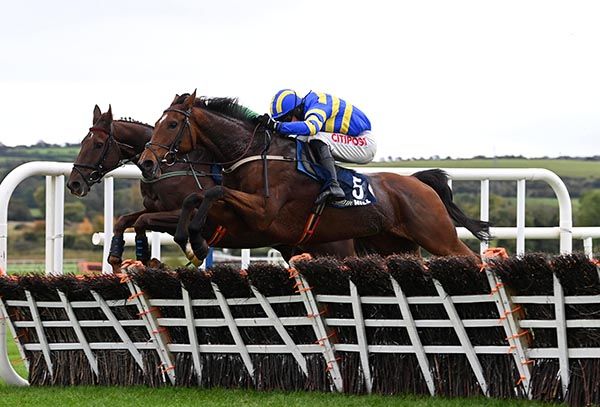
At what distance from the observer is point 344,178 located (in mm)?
8672

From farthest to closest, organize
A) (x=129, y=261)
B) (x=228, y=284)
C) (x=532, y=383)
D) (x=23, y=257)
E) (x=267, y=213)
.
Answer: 1. (x=23, y=257)
2. (x=267, y=213)
3. (x=129, y=261)
4. (x=228, y=284)
5. (x=532, y=383)

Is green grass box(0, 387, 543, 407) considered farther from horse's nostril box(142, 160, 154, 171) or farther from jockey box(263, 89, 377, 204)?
jockey box(263, 89, 377, 204)

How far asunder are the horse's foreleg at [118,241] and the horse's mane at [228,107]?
92 centimetres

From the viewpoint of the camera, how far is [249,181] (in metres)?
8.27

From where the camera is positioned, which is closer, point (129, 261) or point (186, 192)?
point (129, 261)

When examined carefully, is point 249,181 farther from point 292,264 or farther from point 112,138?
point 292,264

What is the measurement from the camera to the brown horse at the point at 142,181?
8.47m

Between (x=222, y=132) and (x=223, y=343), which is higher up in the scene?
(x=222, y=132)

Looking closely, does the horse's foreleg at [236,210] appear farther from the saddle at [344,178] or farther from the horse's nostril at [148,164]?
the horse's nostril at [148,164]

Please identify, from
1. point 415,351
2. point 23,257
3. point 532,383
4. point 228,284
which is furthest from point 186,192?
point 23,257

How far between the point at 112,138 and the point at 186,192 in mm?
745

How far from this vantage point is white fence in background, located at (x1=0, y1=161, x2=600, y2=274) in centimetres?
765

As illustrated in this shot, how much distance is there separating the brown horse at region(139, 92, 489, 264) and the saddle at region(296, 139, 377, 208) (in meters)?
0.04

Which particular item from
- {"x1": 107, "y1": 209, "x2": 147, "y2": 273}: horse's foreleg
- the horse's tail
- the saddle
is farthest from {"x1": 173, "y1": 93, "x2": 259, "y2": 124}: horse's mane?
the horse's tail
